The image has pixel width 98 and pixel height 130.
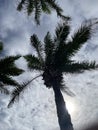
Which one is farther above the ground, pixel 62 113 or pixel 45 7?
pixel 45 7

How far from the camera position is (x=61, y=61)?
896 inches

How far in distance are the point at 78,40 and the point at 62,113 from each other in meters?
5.22

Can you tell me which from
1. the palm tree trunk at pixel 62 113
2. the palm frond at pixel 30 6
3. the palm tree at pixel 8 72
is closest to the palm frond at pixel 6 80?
the palm tree at pixel 8 72

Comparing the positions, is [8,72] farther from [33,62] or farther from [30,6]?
[30,6]

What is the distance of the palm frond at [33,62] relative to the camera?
23.4m

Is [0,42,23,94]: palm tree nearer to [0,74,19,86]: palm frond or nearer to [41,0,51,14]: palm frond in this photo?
[0,74,19,86]: palm frond

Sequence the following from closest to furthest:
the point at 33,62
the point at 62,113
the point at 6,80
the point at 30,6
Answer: the point at 62,113, the point at 6,80, the point at 30,6, the point at 33,62

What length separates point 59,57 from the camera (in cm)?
2275

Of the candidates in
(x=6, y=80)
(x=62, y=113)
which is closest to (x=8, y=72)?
(x=6, y=80)

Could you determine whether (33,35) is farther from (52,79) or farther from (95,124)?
(95,124)

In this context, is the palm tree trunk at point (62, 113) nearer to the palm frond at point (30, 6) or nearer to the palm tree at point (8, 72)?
the palm tree at point (8, 72)

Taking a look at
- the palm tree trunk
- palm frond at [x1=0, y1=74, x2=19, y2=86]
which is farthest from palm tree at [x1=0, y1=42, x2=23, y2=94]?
the palm tree trunk

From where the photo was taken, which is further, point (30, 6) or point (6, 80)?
point (30, 6)

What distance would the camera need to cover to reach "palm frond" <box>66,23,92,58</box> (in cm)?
2214
